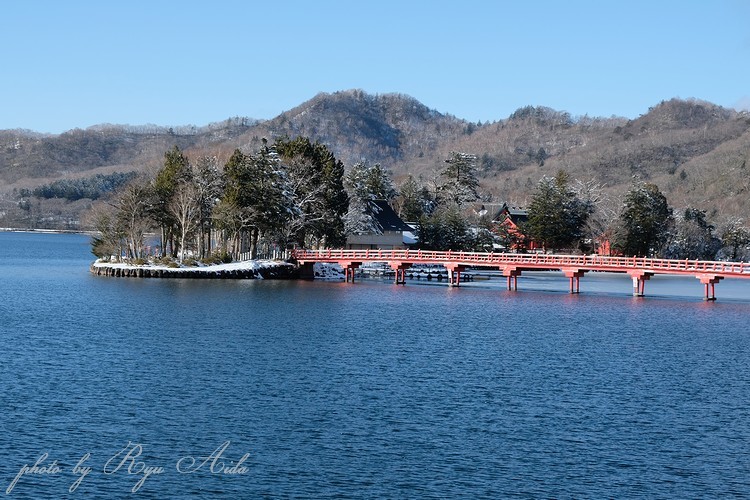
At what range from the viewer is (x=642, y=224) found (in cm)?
10931

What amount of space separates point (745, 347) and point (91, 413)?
30.2 meters

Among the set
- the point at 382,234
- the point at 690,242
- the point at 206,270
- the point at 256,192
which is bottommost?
the point at 206,270

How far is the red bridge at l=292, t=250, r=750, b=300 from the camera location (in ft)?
228

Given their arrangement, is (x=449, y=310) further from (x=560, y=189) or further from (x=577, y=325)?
(x=560, y=189)

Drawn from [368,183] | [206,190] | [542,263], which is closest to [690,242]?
[368,183]

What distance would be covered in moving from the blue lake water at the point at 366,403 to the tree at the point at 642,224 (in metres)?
50.9

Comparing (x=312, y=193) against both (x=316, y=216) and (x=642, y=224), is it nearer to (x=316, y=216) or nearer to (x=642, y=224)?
(x=316, y=216)

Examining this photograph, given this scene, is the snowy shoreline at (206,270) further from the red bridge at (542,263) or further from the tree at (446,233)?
the tree at (446,233)

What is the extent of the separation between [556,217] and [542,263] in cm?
3456

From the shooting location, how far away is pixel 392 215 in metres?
111

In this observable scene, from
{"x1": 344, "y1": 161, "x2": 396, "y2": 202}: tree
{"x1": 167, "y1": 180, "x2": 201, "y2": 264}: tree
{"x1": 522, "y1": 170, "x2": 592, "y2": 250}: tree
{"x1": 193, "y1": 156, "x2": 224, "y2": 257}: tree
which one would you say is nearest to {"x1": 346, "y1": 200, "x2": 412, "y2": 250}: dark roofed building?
{"x1": 344, "y1": 161, "x2": 396, "y2": 202}: tree

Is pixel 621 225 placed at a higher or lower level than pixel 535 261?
higher

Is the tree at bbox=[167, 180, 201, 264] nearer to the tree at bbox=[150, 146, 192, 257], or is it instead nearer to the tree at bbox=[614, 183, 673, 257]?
the tree at bbox=[150, 146, 192, 257]

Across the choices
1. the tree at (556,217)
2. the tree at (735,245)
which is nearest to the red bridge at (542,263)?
the tree at (556,217)
